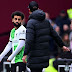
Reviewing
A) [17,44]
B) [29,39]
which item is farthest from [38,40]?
[17,44]

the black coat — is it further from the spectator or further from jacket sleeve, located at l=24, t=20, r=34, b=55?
the spectator

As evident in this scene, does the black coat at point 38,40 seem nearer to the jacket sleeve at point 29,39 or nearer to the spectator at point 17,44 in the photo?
the jacket sleeve at point 29,39

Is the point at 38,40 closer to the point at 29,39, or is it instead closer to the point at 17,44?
the point at 29,39

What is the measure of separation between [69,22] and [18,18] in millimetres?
7214

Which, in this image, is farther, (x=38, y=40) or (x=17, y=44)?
(x=17, y=44)

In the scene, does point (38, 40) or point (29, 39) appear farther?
point (38, 40)

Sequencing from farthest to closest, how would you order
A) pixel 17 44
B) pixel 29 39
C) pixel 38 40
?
pixel 17 44 < pixel 38 40 < pixel 29 39

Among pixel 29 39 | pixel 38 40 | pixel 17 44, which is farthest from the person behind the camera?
pixel 17 44

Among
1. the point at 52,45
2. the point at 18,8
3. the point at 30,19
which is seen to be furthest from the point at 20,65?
the point at 18,8

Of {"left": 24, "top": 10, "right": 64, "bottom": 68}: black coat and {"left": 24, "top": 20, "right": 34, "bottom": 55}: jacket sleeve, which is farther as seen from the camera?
{"left": 24, "top": 10, "right": 64, "bottom": 68}: black coat

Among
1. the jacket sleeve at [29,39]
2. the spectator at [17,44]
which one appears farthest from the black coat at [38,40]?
the spectator at [17,44]

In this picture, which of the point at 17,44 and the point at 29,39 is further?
the point at 17,44

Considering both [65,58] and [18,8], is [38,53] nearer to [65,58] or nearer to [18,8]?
[65,58]

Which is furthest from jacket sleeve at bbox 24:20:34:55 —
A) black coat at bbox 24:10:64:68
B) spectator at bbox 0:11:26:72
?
spectator at bbox 0:11:26:72
